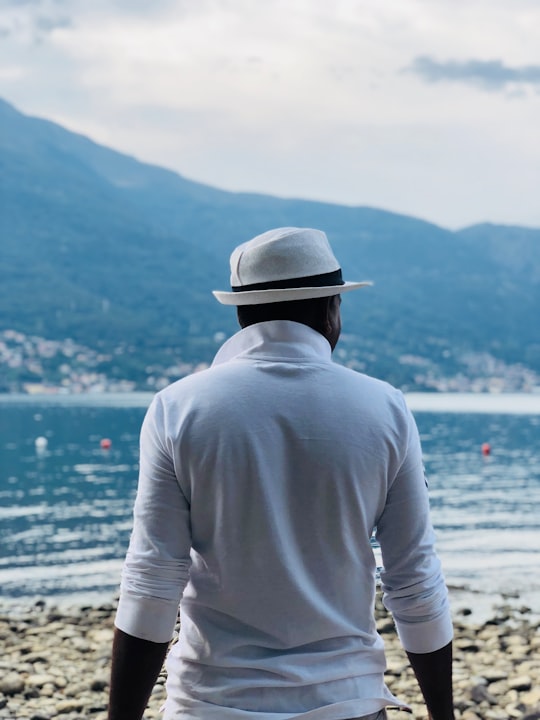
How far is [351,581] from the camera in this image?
1.84 m

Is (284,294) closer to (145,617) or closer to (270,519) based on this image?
(270,519)

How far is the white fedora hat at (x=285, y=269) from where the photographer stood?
189 centimetres

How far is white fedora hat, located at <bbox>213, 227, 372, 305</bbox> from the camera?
1.89 metres

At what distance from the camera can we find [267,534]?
1.78 meters

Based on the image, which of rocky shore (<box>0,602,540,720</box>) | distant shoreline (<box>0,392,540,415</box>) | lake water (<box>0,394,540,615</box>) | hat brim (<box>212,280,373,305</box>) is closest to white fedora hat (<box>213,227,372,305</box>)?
hat brim (<box>212,280,373,305</box>)

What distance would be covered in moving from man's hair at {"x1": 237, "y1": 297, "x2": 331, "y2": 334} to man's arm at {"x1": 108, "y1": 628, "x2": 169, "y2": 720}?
0.64 meters

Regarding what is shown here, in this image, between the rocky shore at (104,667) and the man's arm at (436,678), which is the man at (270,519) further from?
the rocky shore at (104,667)

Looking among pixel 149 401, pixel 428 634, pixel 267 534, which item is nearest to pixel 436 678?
pixel 428 634

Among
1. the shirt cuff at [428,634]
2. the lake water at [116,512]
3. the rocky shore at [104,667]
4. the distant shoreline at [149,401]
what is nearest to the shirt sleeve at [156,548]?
the shirt cuff at [428,634]

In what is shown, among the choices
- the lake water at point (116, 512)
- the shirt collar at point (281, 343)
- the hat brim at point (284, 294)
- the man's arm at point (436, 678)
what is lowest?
the lake water at point (116, 512)

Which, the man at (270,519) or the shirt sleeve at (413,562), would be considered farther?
A: the shirt sleeve at (413,562)

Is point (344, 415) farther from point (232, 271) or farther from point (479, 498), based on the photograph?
point (479, 498)

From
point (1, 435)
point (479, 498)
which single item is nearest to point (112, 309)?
point (1, 435)

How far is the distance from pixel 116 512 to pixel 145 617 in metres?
31.9
